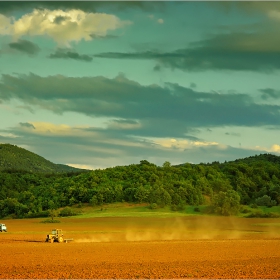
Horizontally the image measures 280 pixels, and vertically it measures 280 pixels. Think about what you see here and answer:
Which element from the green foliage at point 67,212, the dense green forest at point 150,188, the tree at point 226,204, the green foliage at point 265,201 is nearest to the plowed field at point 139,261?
the tree at point 226,204

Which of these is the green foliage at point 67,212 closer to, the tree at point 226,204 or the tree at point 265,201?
the tree at point 226,204

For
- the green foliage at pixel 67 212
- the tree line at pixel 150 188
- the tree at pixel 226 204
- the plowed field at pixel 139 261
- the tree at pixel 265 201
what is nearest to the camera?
the plowed field at pixel 139 261

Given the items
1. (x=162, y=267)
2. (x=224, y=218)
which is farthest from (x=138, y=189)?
(x=162, y=267)

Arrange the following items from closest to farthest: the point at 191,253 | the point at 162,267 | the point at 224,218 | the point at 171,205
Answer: the point at 162,267, the point at 191,253, the point at 224,218, the point at 171,205

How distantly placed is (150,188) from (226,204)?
25.2m

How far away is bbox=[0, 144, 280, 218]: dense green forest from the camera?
12962 cm

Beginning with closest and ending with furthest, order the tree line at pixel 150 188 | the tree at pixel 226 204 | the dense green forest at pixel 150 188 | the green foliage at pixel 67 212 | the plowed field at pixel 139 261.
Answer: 1. the plowed field at pixel 139 261
2. the tree at pixel 226 204
3. the green foliage at pixel 67 212
4. the dense green forest at pixel 150 188
5. the tree line at pixel 150 188

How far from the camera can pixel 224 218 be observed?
108m

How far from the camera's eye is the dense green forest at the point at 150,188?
130 m

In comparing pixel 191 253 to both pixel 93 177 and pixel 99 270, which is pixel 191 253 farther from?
pixel 93 177

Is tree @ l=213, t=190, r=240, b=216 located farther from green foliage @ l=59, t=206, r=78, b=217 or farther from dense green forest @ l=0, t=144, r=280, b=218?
green foliage @ l=59, t=206, r=78, b=217

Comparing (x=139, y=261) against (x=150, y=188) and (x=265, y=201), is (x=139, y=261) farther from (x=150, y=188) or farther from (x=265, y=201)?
(x=150, y=188)

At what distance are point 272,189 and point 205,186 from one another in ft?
→ 56.4

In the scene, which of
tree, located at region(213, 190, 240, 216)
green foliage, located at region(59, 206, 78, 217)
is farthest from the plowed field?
green foliage, located at region(59, 206, 78, 217)
